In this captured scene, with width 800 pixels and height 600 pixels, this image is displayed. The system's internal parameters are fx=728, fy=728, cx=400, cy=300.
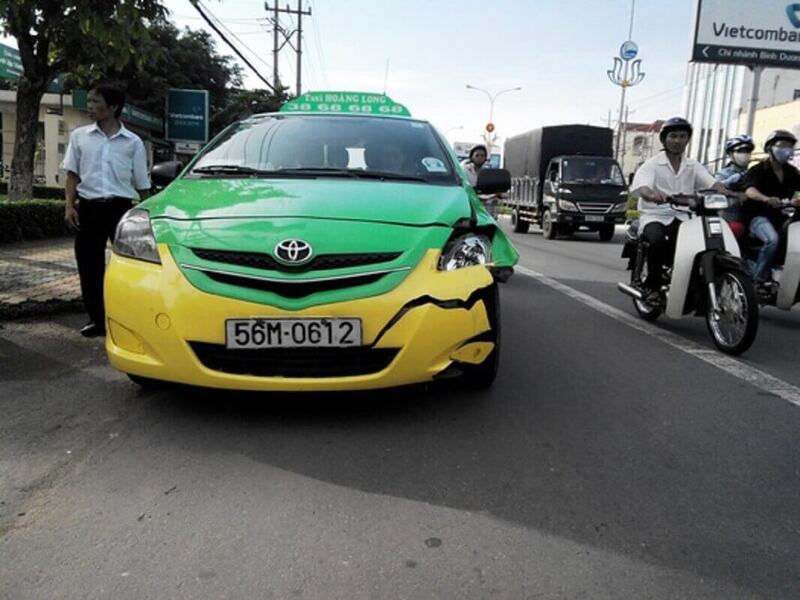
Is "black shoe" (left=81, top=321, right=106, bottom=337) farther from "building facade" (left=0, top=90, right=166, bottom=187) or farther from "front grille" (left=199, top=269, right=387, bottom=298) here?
"building facade" (left=0, top=90, right=166, bottom=187)

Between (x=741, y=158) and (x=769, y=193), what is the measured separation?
122cm

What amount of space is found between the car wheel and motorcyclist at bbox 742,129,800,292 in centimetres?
348

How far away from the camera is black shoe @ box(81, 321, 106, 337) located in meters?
5.07

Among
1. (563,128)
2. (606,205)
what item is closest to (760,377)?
(606,205)

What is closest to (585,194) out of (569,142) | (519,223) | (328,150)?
(569,142)

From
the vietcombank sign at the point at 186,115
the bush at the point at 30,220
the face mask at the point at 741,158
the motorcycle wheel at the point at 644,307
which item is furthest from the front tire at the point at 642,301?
the vietcombank sign at the point at 186,115

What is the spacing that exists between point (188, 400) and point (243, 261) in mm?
941

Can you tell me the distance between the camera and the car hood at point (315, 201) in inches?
133

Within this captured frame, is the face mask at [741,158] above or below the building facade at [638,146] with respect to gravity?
below

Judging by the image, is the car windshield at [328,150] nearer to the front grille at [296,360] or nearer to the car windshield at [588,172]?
the front grille at [296,360]

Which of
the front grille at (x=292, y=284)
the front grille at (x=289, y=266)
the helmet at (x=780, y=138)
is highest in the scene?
the helmet at (x=780, y=138)

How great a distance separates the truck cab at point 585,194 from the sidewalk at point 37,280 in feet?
36.1

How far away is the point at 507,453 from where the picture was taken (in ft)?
10.1

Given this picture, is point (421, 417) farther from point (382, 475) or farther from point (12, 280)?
point (12, 280)
